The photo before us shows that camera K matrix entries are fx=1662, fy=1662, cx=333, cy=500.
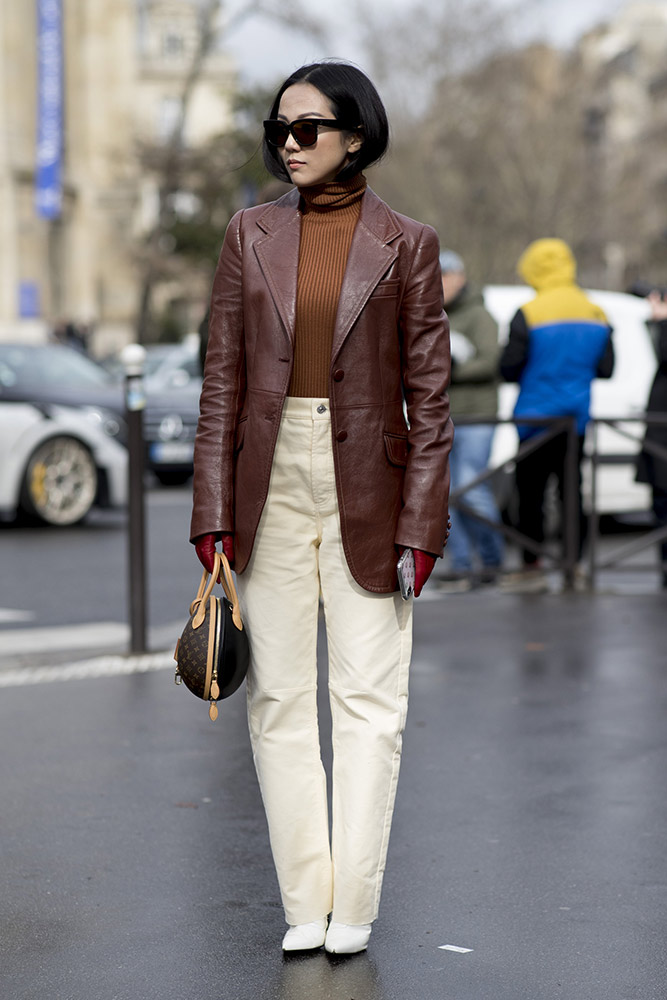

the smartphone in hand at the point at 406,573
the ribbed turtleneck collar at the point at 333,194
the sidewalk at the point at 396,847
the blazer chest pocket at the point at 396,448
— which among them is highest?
the ribbed turtleneck collar at the point at 333,194

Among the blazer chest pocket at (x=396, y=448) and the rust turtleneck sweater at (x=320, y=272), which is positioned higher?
the rust turtleneck sweater at (x=320, y=272)

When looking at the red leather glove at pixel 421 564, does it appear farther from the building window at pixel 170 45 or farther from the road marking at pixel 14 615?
the building window at pixel 170 45

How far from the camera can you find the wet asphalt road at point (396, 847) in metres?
3.69

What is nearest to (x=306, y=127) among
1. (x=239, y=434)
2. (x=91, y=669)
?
(x=239, y=434)

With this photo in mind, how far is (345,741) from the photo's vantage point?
3.74 meters

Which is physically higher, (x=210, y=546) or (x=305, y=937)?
(x=210, y=546)

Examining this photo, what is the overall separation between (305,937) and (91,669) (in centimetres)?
365

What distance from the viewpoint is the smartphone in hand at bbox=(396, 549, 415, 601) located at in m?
3.63

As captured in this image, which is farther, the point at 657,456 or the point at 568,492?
the point at 568,492

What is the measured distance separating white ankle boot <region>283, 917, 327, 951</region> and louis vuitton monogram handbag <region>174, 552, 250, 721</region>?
1.80 ft

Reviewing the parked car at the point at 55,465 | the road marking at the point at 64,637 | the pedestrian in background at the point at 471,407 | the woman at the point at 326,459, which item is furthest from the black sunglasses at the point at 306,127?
the parked car at the point at 55,465

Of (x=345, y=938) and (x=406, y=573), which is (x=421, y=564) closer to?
(x=406, y=573)

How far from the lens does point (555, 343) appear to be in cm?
914

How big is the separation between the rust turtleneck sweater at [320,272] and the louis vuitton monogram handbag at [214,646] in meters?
0.45
